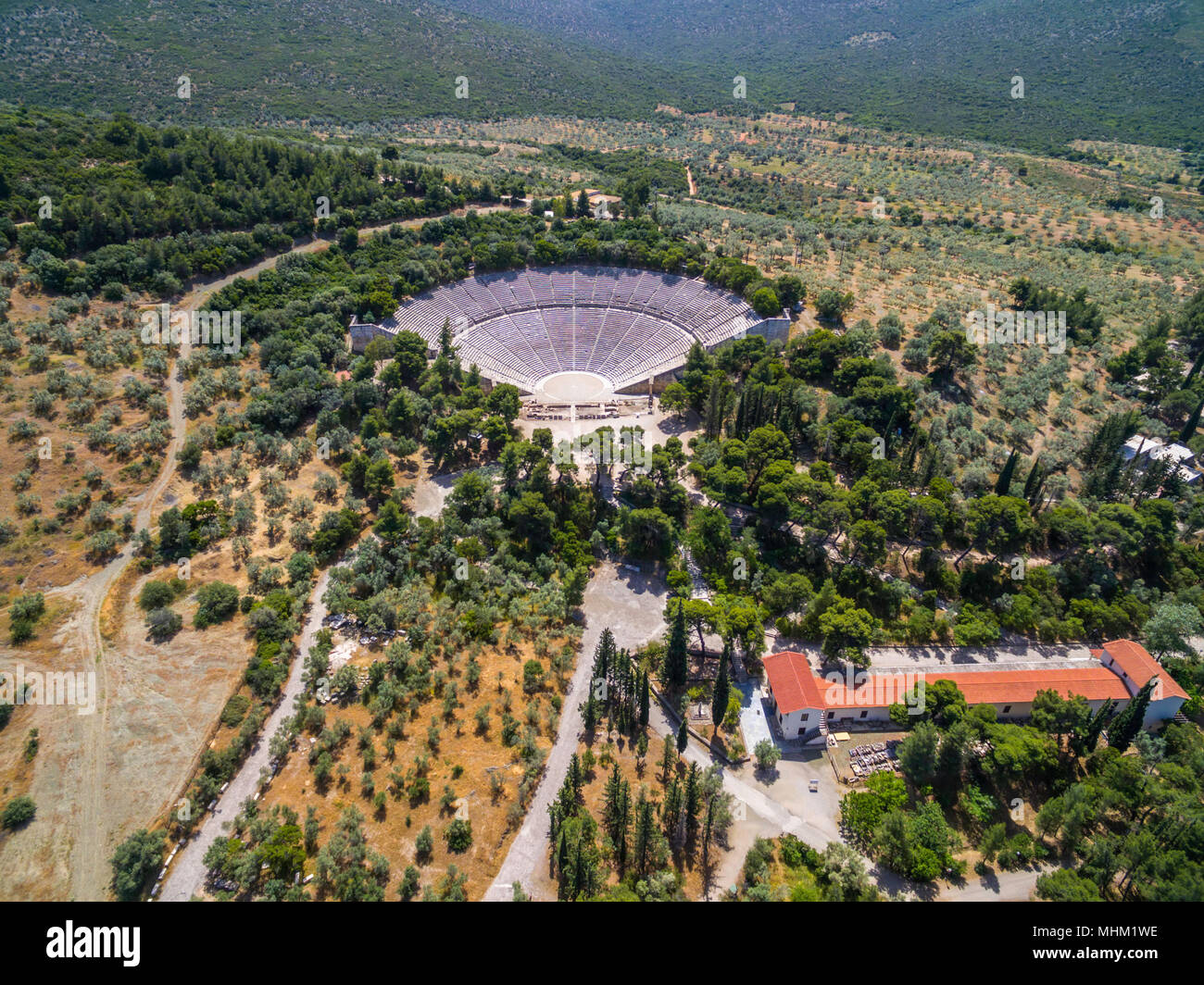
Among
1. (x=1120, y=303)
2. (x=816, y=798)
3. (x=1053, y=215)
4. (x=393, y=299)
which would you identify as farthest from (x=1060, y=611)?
(x=1053, y=215)

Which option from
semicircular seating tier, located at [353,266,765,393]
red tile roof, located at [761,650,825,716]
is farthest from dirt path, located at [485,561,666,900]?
semicircular seating tier, located at [353,266,765,393]

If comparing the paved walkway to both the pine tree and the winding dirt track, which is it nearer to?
the pine tree

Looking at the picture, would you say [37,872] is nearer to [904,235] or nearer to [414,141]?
[904,235]

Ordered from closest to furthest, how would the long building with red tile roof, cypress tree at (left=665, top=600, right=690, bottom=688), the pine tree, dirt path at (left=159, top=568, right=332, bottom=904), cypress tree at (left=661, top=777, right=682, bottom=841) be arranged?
dirt path at (left=159, top=568, right=332, bottom=904) → cypress tree at (left=661, top=777, right=682, bottom=841) → the pine tree → the long building with red tile roof → cypress tree at (left=665, top=600, right=690, bottom=688)

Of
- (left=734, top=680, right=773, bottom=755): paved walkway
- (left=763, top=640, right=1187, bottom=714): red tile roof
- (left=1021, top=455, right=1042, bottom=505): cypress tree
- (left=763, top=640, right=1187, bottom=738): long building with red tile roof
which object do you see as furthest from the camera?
(left=1021, top=455, right=1042, bottom=505): cypress tree

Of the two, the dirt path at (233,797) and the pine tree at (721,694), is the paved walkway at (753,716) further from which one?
the dirt path at (233,797)

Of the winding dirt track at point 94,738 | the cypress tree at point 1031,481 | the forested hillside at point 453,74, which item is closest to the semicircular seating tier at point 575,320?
the winding dirt track at point 94,738

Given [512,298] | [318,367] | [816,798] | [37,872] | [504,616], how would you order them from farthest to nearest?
[512,298] → [318,367] → [504,616] → [816,798] → [37,872]
